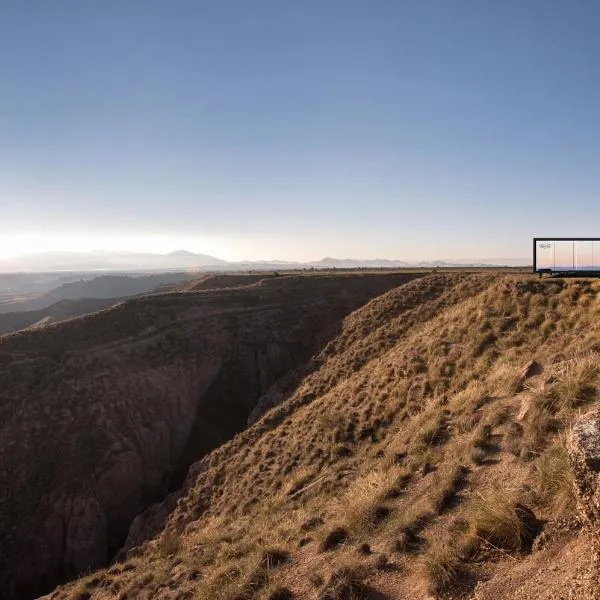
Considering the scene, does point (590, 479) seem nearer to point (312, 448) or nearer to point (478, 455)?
point (478, 455)

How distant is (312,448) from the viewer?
17578mm

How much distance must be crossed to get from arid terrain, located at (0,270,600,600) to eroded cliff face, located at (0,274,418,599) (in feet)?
0.45

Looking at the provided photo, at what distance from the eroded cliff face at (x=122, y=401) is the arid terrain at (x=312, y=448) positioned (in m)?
0.14

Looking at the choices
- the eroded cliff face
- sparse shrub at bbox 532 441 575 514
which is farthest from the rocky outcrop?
the eroded cliff face

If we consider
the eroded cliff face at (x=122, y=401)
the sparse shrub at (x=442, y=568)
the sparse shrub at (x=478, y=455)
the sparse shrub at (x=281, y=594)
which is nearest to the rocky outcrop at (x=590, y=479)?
the sparse shrub at (x=442, y=568)

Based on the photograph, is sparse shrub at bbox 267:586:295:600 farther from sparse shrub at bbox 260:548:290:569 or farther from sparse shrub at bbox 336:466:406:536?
sparse shrub at bbox 336:466:406:536

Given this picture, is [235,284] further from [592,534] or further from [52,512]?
[592,534]

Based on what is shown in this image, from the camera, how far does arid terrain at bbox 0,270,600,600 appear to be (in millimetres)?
6562

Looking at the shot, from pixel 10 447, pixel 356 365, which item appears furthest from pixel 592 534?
pixel 10 447

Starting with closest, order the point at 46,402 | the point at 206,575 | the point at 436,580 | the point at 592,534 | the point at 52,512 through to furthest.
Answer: the point at 592,534
the point at 436,580
the point at 206,575
the point at 52,512
the point at 46,402

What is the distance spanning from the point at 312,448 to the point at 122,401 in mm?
19626

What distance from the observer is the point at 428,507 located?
27.1 ft

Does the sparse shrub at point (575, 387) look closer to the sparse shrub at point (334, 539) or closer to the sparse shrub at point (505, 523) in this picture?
the sparse shrub at point (505, 523)

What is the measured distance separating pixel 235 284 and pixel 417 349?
4490 cm
